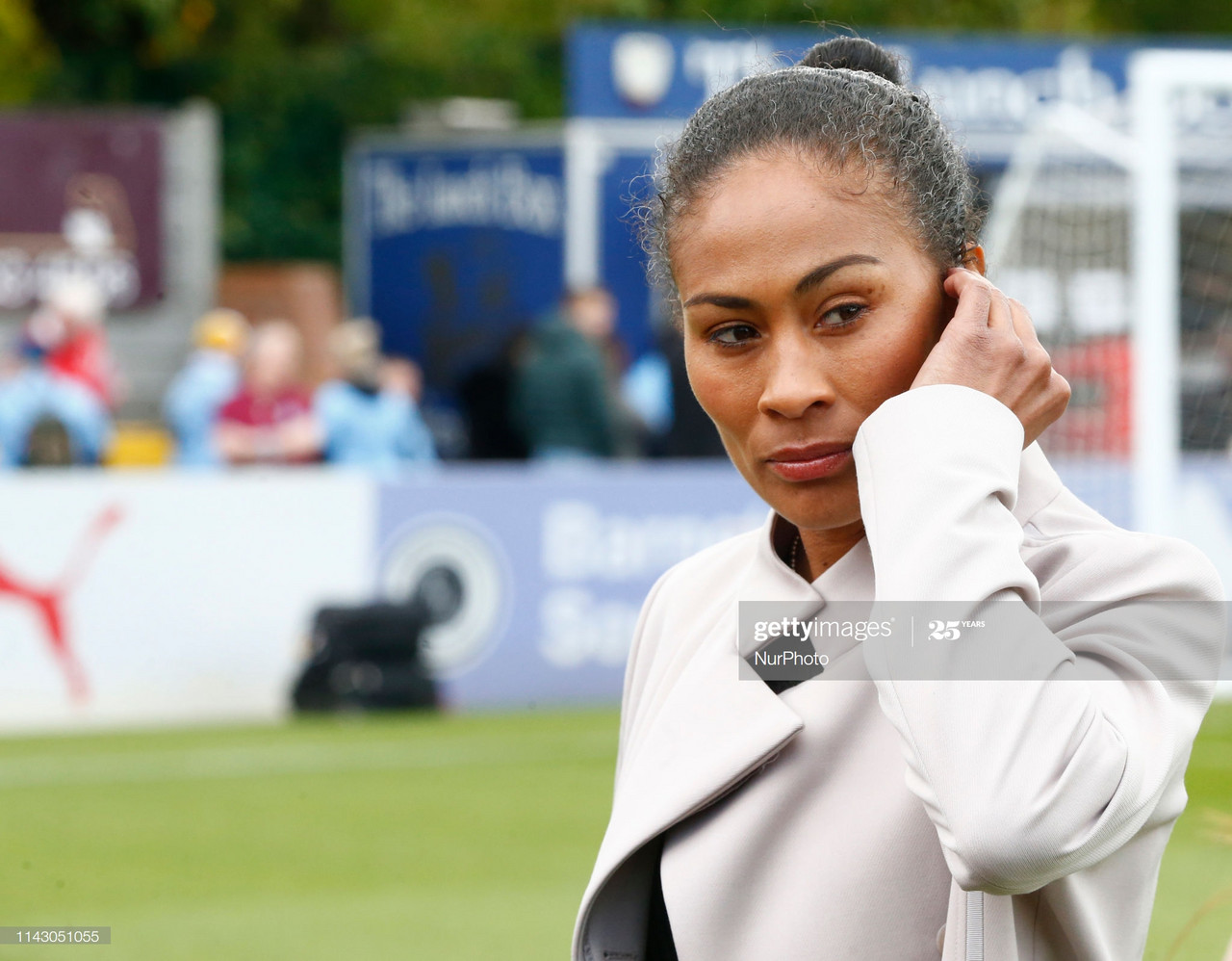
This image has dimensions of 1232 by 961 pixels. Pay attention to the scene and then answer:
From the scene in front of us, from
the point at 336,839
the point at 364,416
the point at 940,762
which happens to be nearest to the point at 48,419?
the point at 364,416

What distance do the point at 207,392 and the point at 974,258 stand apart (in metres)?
9.79

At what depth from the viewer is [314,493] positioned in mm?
10414

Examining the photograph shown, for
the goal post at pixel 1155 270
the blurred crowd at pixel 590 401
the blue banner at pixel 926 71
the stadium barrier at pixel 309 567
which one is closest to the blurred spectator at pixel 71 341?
the stadium barrier at pixel 309 567

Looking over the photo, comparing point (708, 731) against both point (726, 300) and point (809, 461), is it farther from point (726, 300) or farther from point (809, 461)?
point (726, 300)

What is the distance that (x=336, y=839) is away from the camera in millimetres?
7465

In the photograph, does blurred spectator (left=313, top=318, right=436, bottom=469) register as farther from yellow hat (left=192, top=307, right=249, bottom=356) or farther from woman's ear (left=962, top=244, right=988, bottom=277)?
woman's ear (left=962, top=244, right=988, bottom=277)

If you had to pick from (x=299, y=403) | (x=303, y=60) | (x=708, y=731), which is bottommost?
(x=708, y=731)

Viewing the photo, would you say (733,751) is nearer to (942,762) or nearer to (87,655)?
(942,762)

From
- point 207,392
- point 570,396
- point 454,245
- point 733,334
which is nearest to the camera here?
point 733,334

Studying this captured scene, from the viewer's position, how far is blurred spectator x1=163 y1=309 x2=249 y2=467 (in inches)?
439

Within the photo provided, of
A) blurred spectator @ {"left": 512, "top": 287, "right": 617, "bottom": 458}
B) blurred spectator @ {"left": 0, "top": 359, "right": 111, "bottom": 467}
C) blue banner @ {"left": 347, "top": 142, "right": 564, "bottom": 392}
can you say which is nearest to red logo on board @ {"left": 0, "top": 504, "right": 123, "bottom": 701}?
blurred spectator @ {"left": 0, "top": 359, "right": 111, "bottom": 467}

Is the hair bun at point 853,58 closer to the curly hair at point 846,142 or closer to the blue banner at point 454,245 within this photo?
the curly hair at point 846,142

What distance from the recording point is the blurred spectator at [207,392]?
11.1 m

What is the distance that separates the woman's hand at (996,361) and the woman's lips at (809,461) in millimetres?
106
